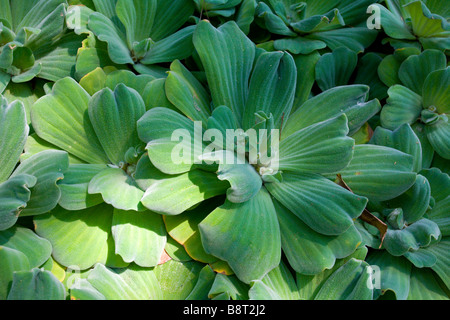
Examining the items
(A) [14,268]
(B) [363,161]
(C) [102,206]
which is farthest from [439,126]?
(A) [14,268]

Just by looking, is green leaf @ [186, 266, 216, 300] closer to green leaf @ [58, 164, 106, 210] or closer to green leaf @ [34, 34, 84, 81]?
green leaf @ [58, 164, 106, 210]

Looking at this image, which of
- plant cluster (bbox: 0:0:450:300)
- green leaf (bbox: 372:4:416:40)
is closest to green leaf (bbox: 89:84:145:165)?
plant cluster (bbox: 0:0:450:300)

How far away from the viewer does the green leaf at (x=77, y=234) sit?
1065 mm

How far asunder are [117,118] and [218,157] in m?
0.33

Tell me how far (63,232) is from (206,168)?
410mm

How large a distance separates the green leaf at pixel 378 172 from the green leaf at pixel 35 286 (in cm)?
78

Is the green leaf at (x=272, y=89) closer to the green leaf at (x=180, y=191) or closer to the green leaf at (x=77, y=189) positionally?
the green leaf at (x=180, y=191)

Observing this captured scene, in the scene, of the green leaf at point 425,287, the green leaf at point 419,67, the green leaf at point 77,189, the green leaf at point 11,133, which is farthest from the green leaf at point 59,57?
the green leaf at point 425,287

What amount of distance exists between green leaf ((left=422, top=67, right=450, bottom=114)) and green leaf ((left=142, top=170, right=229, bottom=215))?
0.72 m

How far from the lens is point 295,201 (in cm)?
108

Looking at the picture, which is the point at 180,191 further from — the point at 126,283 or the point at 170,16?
→ the point at 170,16

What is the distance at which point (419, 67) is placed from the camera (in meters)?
1.32

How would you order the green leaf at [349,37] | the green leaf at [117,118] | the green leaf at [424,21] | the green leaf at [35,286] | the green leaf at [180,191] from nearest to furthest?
the green leaf at [35,286] < the green leaf at [180,191] < the green leaf at [117,118] < the green leaf at [424,21] < the green leaf at [349,37]
